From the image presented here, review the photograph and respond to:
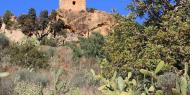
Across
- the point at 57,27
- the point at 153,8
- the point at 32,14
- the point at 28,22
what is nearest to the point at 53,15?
the point at 57,27

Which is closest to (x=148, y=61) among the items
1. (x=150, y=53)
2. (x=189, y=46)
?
(x=150, y=53)

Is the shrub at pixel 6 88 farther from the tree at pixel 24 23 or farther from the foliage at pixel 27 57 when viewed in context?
the tree at pixel 24 23

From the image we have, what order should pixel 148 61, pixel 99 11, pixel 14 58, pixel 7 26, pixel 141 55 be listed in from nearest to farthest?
pixel 148 61 → pixel 141 55 → pixel 14 58 → pixel 7 26 → pixel 99 11

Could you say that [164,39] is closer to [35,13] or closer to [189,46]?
[189,46]

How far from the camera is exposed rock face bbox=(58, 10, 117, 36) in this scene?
4153 centimetres

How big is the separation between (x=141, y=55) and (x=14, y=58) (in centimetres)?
787

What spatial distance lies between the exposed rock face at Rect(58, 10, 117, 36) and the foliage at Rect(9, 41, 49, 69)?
2089 cm

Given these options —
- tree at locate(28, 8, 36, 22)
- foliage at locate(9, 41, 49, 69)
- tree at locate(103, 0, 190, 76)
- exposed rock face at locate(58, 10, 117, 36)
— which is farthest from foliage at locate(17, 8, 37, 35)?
tree at locate(103, 0, 190, 76)

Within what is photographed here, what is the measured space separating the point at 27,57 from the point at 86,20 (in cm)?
2332

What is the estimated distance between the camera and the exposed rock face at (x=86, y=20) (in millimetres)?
41531

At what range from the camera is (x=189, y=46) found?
12.0 metres

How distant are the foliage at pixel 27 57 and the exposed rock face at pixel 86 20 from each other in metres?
20.9

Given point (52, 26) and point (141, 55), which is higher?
point (52, 26)

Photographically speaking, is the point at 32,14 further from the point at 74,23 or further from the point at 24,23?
the point at 74,23
